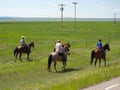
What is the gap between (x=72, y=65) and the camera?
1094 inches

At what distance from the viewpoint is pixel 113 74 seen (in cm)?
2080

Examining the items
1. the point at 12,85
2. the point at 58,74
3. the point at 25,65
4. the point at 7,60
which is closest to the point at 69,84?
the point at 12,85

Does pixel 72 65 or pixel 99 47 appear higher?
pixel 99 47

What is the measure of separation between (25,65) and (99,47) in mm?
6465

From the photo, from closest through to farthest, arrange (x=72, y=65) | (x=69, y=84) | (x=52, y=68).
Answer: (x=69, y=84), (x=52, y=68), (x=72, y=65)

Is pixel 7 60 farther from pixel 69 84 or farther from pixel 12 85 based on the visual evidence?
pixel 69 84

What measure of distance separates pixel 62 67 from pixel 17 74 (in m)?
4.71

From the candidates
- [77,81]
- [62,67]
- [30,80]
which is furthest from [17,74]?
[77,81]

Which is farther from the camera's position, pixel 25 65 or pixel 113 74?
pixel 25 65

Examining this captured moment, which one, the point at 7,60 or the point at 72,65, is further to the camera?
the point at 7,60

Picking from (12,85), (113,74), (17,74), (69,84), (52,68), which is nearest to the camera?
(69,84)

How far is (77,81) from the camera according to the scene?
17719 millimetres

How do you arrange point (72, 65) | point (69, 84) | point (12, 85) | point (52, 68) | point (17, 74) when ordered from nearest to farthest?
point (69, 84) < point (12, 85) < point (17, 74) < point (52, 68) < point (72, 65)

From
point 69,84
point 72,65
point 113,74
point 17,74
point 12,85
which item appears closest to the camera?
point 69,84
